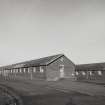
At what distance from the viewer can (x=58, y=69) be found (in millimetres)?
38000

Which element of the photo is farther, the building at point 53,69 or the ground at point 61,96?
the building at point 53,69

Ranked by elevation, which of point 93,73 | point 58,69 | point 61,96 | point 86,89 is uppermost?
point 58,69

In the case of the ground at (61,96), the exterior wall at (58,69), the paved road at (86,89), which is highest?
the exterior wall at (58,69)

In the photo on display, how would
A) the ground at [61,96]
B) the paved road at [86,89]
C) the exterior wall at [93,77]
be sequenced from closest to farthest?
1. the ground at [61,96]
2. the paved road at [86,89]
3. the exterior wall at [93,77]

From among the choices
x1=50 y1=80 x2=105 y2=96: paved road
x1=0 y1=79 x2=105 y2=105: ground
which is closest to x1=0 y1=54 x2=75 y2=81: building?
x1=50 y1=80 x2=105 y2=96: paved road

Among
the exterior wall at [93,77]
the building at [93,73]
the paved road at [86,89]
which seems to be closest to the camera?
the paved road at [86,89]

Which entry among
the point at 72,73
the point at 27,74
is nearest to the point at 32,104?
the point at 72,73

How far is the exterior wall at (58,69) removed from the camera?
36281 mm

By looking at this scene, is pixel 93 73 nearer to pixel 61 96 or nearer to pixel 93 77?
pixel 93 77

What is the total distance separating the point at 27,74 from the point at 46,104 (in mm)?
36314

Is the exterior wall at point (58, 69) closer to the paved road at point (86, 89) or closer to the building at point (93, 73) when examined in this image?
the building at point (93, 73)

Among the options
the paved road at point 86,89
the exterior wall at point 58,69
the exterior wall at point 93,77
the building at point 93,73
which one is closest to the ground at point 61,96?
the paved road at point 86,89

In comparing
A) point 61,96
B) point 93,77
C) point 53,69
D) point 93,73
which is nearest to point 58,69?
point 53,69

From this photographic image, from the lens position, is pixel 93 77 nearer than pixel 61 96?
No
